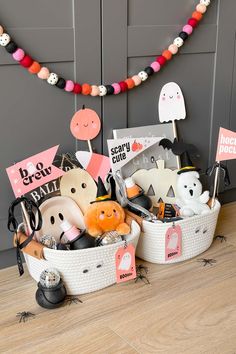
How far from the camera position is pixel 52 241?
1.38m

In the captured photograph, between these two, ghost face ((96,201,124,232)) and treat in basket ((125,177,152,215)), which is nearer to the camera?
Answer: ghost face ((96,201,124,232))

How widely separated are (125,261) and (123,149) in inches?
15.1

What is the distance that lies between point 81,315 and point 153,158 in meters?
0.64

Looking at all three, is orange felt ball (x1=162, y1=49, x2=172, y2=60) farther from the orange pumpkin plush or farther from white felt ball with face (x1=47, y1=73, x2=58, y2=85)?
the orange pumpkin plush

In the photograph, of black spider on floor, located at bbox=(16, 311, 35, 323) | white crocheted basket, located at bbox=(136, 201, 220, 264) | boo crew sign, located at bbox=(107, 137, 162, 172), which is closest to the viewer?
black spider on floor, located at bbox=(16, 311, 35, 323)

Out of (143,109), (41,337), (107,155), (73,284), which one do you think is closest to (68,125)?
(107,155)

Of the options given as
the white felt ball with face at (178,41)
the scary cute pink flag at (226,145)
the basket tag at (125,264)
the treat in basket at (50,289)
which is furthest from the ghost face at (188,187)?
the treat in basket at (50,289)

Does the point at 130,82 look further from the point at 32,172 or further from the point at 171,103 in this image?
the point at 32,172

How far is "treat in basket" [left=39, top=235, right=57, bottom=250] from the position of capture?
137cm

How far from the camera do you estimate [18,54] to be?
1333 mm

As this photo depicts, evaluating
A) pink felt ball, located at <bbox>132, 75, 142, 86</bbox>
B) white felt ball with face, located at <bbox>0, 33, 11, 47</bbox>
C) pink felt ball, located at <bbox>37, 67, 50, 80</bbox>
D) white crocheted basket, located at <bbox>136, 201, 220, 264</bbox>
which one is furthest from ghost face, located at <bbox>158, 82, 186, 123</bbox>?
white felt ball with face, located at <bbox>0, 33, 11, 47</bbox>

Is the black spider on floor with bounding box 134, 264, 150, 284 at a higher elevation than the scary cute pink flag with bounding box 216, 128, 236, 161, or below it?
below

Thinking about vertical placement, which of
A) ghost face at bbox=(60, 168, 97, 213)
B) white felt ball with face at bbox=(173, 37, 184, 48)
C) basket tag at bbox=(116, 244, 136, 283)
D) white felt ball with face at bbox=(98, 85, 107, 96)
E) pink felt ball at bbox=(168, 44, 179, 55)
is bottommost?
basket tag at bbox=(116, 244, 136, 283)

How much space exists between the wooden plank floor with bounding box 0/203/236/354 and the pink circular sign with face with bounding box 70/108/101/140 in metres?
0.44
